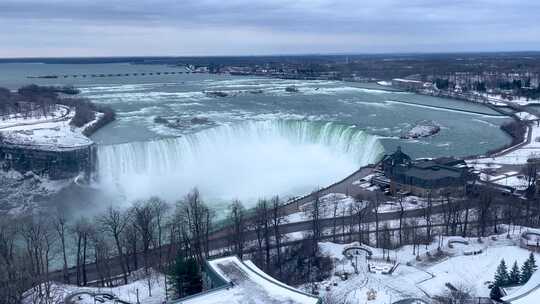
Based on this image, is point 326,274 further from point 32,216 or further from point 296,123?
point 296,123

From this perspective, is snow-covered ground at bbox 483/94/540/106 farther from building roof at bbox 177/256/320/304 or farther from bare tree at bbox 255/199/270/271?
building roof at bbox 177/256/320/304

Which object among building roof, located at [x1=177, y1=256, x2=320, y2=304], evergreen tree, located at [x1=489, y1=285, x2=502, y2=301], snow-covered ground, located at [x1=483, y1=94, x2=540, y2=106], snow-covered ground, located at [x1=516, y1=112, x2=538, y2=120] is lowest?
evergreen tree, located at [x1=489, y1=285, x2=502, y2=301]

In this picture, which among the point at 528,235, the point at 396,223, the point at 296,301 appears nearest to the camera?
the point at 296,301

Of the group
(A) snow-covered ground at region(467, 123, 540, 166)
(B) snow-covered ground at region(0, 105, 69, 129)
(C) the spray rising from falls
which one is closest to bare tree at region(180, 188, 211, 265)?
(C) the spray rising from falls

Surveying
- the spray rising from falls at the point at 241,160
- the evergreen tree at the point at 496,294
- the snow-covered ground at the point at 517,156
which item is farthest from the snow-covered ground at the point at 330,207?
the snow-covered ground at the point at 517,156

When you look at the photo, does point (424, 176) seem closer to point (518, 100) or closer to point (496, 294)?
point (496, 294)

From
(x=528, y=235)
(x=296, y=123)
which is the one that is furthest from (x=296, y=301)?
(x=296, y=123)
